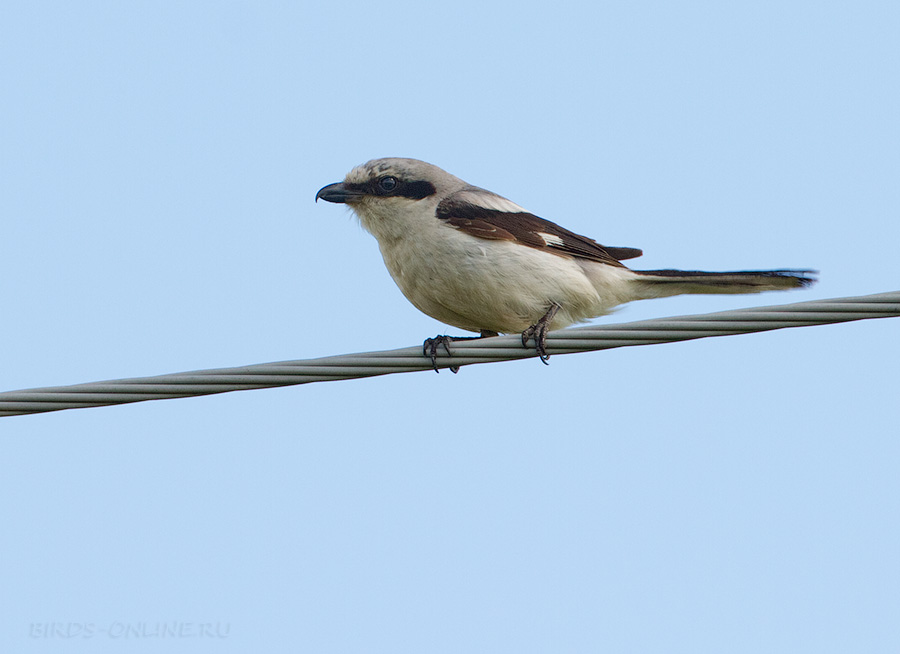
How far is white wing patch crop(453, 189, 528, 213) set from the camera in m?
6.39

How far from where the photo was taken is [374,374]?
13.3ft

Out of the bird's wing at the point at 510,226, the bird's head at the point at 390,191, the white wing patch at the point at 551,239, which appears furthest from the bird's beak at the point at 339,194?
the white wing patch at the point at 551,239

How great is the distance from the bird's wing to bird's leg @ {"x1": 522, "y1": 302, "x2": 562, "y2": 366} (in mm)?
488

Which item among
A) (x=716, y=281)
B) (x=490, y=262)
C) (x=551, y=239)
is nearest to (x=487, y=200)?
(x=551, y=239)

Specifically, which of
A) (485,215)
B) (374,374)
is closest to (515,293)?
(485,215)

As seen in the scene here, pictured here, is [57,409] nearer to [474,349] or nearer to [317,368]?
[317,368]

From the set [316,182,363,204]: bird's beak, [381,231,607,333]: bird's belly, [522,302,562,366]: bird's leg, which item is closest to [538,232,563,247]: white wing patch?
[381,231,607,333]: bird's belly

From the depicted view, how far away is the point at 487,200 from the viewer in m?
6.52

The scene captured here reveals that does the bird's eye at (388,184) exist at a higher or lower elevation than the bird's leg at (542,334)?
higher

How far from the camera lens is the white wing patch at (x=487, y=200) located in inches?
252

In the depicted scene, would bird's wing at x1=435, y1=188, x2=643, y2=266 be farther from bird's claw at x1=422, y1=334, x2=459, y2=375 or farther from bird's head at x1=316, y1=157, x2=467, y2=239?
bird's claw at x1=422, y1=334, x2=459, y2=375

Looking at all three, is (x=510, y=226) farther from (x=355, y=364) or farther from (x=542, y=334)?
(x=355, y=364)

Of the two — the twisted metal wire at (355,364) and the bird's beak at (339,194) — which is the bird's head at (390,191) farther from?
the twisted metal wire at (355,364)

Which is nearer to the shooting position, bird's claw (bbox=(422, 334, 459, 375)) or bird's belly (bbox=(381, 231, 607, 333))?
bird's claw (bbox=(422, 334, 459, 375))
